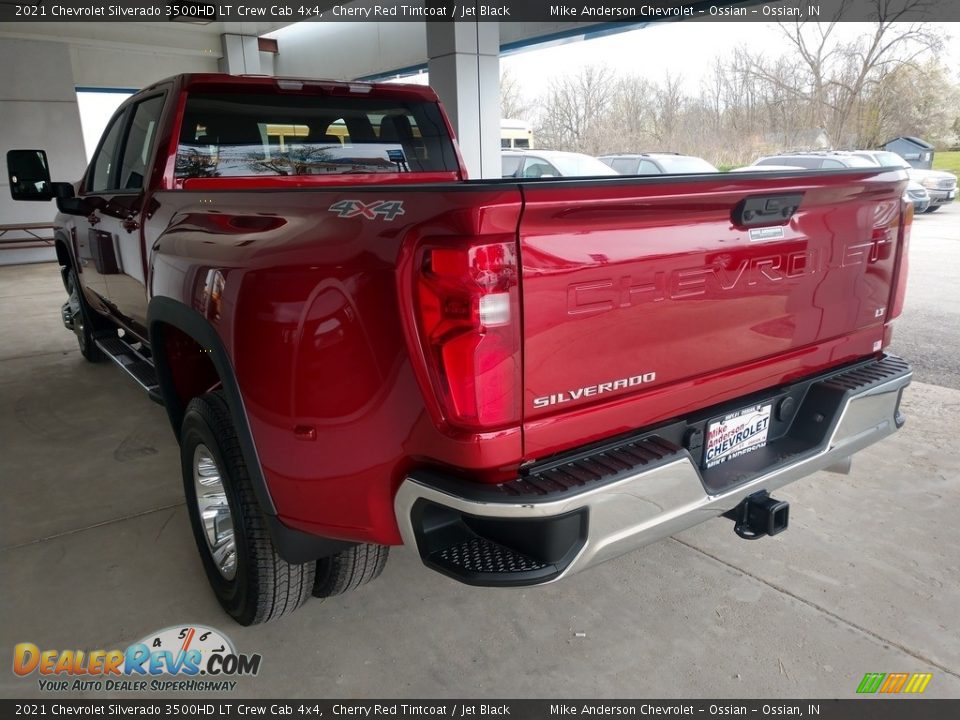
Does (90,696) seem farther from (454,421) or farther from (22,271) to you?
(22,271)

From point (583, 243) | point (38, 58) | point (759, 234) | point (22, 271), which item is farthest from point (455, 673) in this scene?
point (38, 58)

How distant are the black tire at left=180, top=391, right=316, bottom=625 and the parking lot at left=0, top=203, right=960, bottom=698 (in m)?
0.14

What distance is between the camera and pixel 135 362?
3951 millimetres

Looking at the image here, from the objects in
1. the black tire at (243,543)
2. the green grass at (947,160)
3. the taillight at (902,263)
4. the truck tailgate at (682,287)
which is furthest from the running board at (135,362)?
the green grass at (947,160)

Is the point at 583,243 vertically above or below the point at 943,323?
above

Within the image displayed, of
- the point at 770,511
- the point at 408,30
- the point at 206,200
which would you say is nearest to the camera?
the point at 770,511

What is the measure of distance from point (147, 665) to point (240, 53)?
Answer: 48.4 ft

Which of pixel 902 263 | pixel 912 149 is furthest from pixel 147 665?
pixel 912 149

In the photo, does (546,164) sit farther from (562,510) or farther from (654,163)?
(562,510)

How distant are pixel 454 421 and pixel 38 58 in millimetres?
15806

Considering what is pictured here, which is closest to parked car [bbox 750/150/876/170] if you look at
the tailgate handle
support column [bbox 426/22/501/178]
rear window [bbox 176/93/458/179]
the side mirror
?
support column [bbox 426/22/501/178]

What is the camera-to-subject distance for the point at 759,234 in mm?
1933

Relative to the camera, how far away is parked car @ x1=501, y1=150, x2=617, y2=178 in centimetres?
1208

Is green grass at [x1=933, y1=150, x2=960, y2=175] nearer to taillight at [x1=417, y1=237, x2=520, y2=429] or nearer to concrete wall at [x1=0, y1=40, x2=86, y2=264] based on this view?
concrete wall at [x1=0, y1=40, x2=86, y2=264]
